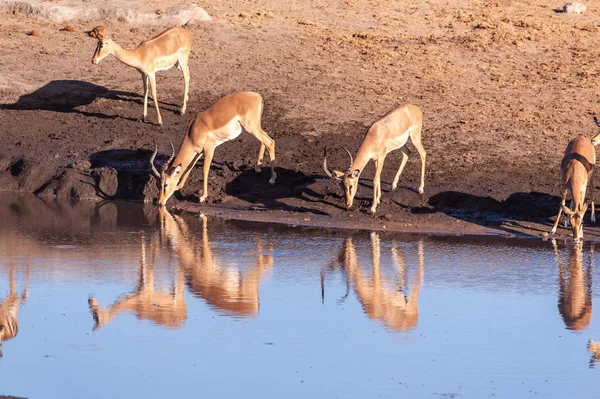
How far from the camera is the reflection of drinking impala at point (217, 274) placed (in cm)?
977

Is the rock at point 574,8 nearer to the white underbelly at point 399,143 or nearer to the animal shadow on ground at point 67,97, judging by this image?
the white underbelly at point 399,143

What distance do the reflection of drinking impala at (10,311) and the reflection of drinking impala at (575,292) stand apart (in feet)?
14.9

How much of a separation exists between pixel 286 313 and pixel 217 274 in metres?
1.64

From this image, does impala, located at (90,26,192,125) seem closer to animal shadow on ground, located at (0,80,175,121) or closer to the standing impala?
animal shadow on ground, located at (0,80,175,121)

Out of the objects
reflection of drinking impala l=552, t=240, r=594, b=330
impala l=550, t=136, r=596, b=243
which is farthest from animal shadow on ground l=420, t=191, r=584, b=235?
reflection of drinking impala l=552, t=240, r=594, b=330

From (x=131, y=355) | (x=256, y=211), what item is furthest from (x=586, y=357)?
(x=256, y=211)

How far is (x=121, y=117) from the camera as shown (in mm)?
17641

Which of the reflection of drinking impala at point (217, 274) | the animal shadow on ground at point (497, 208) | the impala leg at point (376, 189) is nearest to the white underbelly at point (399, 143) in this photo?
the impala leg at point (376, 189)

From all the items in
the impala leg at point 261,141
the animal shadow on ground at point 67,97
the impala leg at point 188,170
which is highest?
the animal shadow on ground at point 67,97

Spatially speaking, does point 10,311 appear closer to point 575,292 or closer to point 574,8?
point 575,292

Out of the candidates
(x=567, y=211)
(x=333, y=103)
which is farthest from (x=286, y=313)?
(x=333, y=103)

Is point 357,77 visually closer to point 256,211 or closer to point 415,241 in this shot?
point 256,211

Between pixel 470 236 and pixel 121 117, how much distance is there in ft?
22.8

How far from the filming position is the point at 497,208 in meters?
14.0
